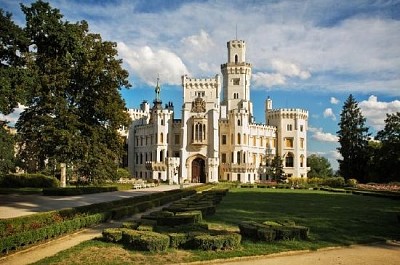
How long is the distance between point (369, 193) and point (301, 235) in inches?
1290

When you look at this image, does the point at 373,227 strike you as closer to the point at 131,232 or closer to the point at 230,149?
the point at 131,232

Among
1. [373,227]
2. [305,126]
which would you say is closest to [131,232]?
[373,227]

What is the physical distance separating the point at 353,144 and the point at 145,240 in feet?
214

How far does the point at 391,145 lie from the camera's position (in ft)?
183

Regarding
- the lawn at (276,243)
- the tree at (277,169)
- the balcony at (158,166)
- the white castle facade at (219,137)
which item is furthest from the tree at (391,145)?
the balcony at (158,166)

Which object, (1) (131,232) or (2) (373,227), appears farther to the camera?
(2) (373,227)

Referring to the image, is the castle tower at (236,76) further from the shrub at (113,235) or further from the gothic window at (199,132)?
the shrub at (113,235)

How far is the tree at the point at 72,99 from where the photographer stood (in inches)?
1312

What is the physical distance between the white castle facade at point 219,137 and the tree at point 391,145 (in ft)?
79.1

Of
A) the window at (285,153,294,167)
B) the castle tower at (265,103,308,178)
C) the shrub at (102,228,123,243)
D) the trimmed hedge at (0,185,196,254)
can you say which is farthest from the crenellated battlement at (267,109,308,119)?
the shrub at (102,228,123,243)

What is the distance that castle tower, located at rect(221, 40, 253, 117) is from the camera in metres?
87.0

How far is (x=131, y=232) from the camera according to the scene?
1543cm

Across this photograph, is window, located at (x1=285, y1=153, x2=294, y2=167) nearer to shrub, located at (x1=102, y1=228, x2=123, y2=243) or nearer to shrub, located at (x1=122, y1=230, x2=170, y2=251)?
shrub, located at (x1=102, y1=228, x2=123, y2=243)

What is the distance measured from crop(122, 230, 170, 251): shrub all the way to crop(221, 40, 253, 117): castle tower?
7220cm
